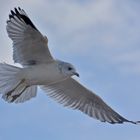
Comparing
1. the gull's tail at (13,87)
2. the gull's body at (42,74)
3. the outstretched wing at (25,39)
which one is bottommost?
the gull's tail at (13,87)

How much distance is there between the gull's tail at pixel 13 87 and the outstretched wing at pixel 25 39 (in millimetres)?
241

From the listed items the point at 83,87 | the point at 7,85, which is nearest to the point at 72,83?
the point at 83,87

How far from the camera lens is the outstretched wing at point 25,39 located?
58.0ft

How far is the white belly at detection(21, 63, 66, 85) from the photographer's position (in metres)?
17.5

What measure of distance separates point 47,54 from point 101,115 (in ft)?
5.64

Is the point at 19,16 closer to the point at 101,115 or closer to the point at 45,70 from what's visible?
the point at 45,70

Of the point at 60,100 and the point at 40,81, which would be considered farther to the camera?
the point at 60,100

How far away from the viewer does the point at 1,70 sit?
17812 millimetres

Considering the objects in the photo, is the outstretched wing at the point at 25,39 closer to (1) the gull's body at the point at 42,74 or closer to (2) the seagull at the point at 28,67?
(2) the seagull at the point at 28,67

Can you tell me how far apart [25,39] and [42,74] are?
0.70 meters

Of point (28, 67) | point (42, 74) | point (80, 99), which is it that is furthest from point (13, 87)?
point (80, 99)

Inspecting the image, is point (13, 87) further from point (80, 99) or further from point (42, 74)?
point (80, 99)

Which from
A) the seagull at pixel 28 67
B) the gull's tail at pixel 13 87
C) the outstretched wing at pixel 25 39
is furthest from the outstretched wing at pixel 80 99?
the outstretched wing at pixel 25 39

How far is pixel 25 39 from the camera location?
58.3ft
